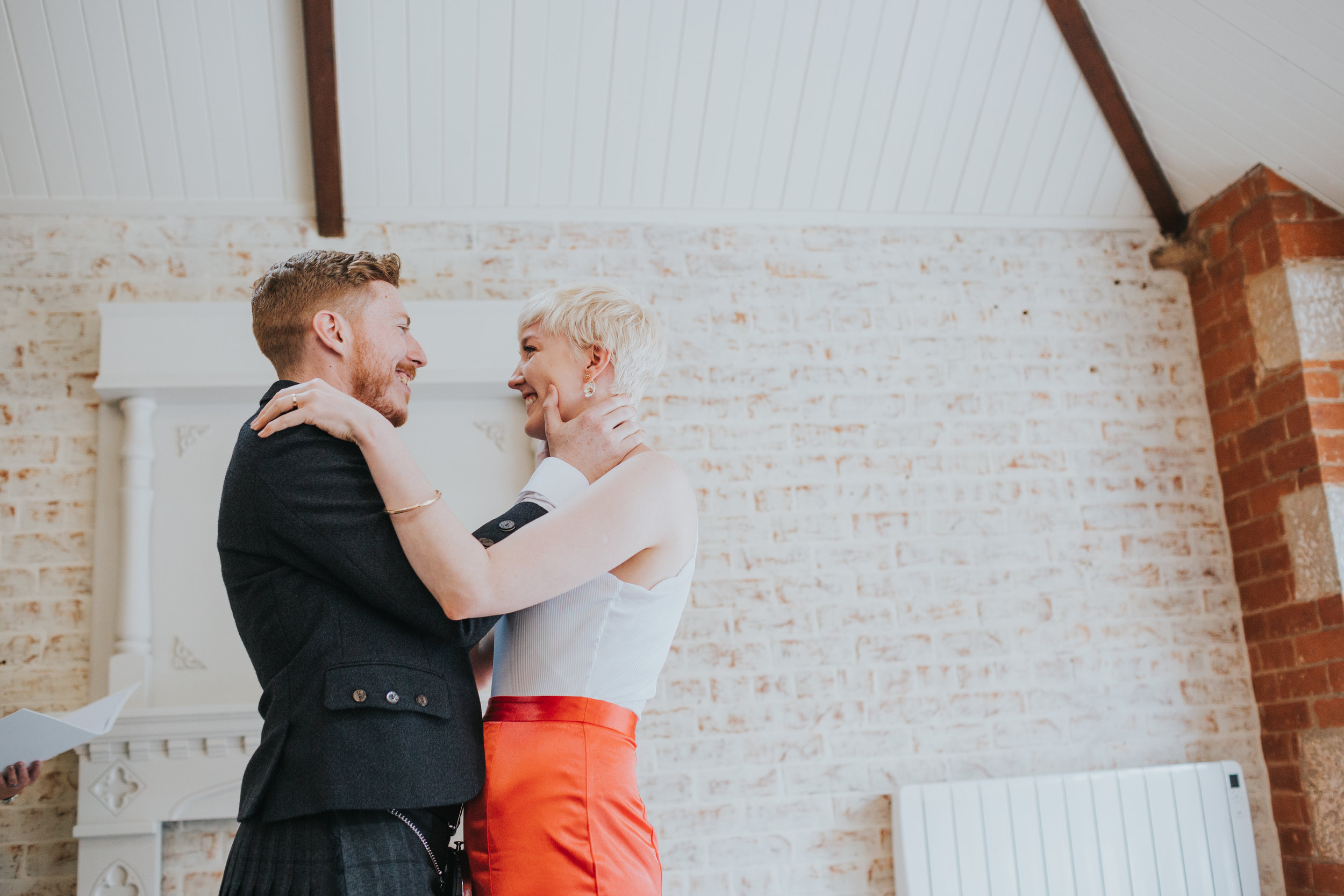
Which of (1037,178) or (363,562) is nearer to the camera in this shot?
(363,562)

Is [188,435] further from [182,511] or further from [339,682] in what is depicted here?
[339,682]

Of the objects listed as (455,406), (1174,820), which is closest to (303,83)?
(455,406)

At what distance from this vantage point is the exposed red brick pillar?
11.7ft

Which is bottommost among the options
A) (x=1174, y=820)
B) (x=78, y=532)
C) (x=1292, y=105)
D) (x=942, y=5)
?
(x=1174, y=820)

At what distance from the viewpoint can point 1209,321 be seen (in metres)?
4.11

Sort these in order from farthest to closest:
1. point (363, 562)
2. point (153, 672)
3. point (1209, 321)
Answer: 1. point (1209, 321)
2. point (153, 672)
3. point (363, 562)

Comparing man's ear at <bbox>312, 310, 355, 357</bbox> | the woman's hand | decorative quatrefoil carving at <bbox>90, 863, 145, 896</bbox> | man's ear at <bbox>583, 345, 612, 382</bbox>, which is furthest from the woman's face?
decorative quatrefoil carving at <bbox>90, 863, 145, 896</bbox>

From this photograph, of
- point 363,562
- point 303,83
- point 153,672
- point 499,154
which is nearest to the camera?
point 363,562

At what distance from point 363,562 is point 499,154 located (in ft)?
8.81

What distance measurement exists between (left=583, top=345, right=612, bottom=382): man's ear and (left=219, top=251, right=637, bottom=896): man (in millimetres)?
329

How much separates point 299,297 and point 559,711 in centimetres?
74

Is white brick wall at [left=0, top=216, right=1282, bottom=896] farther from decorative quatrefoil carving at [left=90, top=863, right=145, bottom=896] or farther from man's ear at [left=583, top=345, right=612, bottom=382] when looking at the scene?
man's ear at [left=583, top=345, right=612, bottom=382]

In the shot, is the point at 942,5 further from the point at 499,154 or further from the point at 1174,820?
the point at 1174,820

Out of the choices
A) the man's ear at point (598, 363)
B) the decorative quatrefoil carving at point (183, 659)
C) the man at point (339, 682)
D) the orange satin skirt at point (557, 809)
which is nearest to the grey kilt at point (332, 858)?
the man at point (339, 682)
